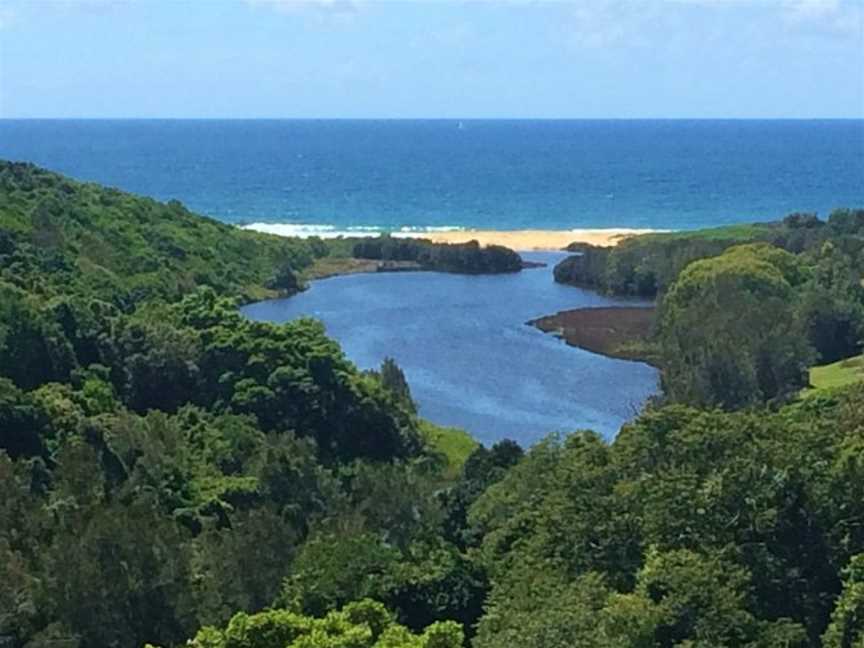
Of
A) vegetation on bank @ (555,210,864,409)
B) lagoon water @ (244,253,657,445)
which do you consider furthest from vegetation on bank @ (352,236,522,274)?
vegetation on bank @ (555,210,864,409)

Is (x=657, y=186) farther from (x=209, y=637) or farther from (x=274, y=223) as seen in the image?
(x=209, y=637)

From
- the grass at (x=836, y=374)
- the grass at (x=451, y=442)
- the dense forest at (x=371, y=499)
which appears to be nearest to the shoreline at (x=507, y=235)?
the grass at (x=836, y=374)

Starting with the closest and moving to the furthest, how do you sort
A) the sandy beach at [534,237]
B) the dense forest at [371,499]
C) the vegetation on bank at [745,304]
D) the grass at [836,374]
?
the dense forest at [371,499] < the vegetation on bank at [745,304] < the grass at [836,374] < the sandy beach at [534,237]

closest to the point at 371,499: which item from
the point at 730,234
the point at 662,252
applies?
the point at 662,252

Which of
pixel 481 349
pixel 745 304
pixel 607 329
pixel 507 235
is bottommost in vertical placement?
pixel 481 349

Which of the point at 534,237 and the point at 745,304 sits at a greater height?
the point at 745,304

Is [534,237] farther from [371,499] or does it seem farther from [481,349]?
[371,499]

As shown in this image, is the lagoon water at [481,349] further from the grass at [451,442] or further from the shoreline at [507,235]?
the shoreline at [507,235]
